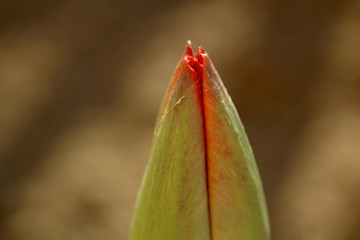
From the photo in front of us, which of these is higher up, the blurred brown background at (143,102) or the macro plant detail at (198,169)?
the blurred brown background at (143,102)

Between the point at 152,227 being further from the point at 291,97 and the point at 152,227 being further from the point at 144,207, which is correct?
the point at 291,97

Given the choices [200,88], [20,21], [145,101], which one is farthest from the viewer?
[20,21]

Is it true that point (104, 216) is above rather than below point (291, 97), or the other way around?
below

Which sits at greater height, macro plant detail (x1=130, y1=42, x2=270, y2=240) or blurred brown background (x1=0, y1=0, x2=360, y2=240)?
blurred brown background (x1=0, y1=0, x2=360, y2=240)

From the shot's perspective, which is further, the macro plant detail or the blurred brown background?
the blurred brown background

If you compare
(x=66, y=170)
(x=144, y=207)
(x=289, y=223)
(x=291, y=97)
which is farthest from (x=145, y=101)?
(x=144, y=207)
